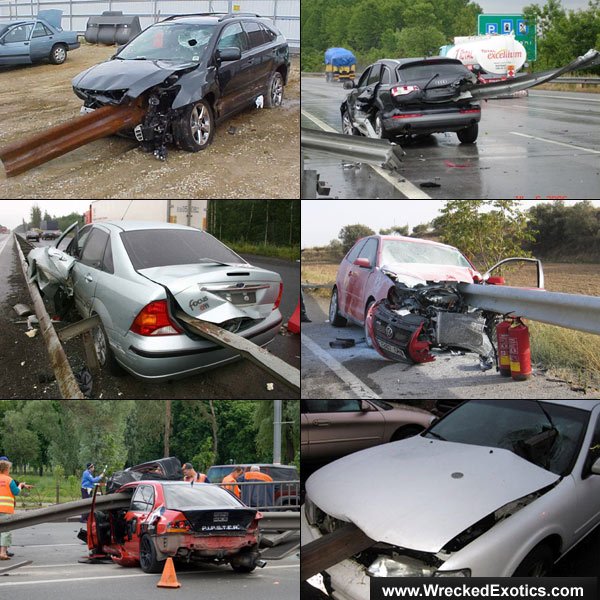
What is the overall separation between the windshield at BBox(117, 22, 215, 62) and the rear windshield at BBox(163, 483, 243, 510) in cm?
369

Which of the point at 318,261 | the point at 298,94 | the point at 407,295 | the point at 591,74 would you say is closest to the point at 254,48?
the point at 298,94

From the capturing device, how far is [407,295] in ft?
17.5

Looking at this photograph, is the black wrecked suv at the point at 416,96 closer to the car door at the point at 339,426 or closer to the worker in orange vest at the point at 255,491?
the car door at the point at 339,426

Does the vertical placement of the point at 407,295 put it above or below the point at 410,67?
below

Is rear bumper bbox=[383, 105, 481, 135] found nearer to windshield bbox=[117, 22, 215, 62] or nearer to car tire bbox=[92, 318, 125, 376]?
windshield bbox=[117, 22, 215, 62]

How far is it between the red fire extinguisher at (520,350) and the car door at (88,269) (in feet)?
10.3

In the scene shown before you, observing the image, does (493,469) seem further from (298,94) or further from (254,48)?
(254,48)

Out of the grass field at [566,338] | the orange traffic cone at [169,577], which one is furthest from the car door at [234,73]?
the orange traffic cone at [169,577]

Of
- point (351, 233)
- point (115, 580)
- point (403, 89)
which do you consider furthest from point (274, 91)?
point (115, 580)

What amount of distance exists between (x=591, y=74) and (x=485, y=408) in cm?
659

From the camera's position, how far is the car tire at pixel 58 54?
6.49 metres

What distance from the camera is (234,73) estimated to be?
19.6ft

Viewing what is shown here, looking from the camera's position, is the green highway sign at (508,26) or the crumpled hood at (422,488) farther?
the green highway sign at (508,26)

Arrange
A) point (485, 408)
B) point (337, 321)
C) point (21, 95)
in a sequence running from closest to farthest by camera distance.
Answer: point (485, 408), point (337, 321), point (21, 95)
